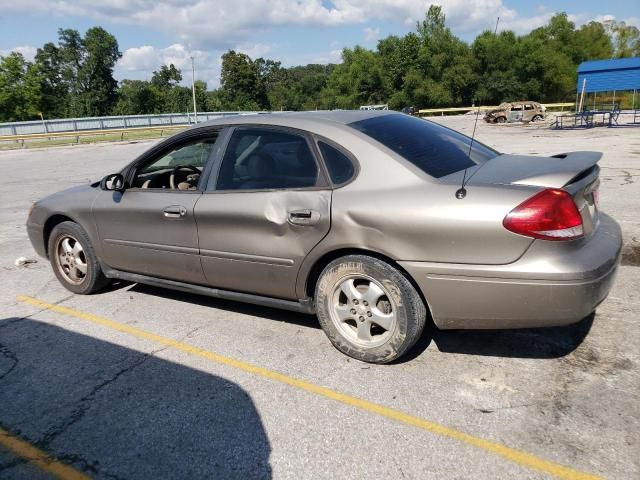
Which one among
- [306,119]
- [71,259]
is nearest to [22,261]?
[71,259]


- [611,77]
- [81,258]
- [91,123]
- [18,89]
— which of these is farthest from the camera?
[18,89]

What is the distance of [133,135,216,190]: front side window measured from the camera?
13.9 ft

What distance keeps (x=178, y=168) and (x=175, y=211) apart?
2.67 feet

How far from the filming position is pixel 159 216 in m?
4.20

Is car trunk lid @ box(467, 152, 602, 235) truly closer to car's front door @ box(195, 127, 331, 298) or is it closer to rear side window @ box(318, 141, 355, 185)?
rear side window @ box(318, 141, 355, 185)

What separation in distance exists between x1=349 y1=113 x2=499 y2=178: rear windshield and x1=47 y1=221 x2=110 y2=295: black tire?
9.21ft

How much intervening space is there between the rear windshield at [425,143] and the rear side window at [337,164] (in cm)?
24

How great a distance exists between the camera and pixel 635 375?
3.08 m

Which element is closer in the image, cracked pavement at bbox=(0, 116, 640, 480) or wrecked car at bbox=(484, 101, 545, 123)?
cracked pavement at bbox=(0, 116, 640, 480)

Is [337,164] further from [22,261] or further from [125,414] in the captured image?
[22,261]

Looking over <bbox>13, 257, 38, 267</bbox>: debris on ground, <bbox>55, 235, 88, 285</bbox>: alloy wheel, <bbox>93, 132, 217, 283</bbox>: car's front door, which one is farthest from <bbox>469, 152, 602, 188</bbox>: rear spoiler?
<bbox>13, 257, 38, 267</bbox>: debris on ground

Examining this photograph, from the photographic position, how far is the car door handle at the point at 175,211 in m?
4.04

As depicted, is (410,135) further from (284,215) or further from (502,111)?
(502,111)

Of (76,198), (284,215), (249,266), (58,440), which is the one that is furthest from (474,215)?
(76,198)
